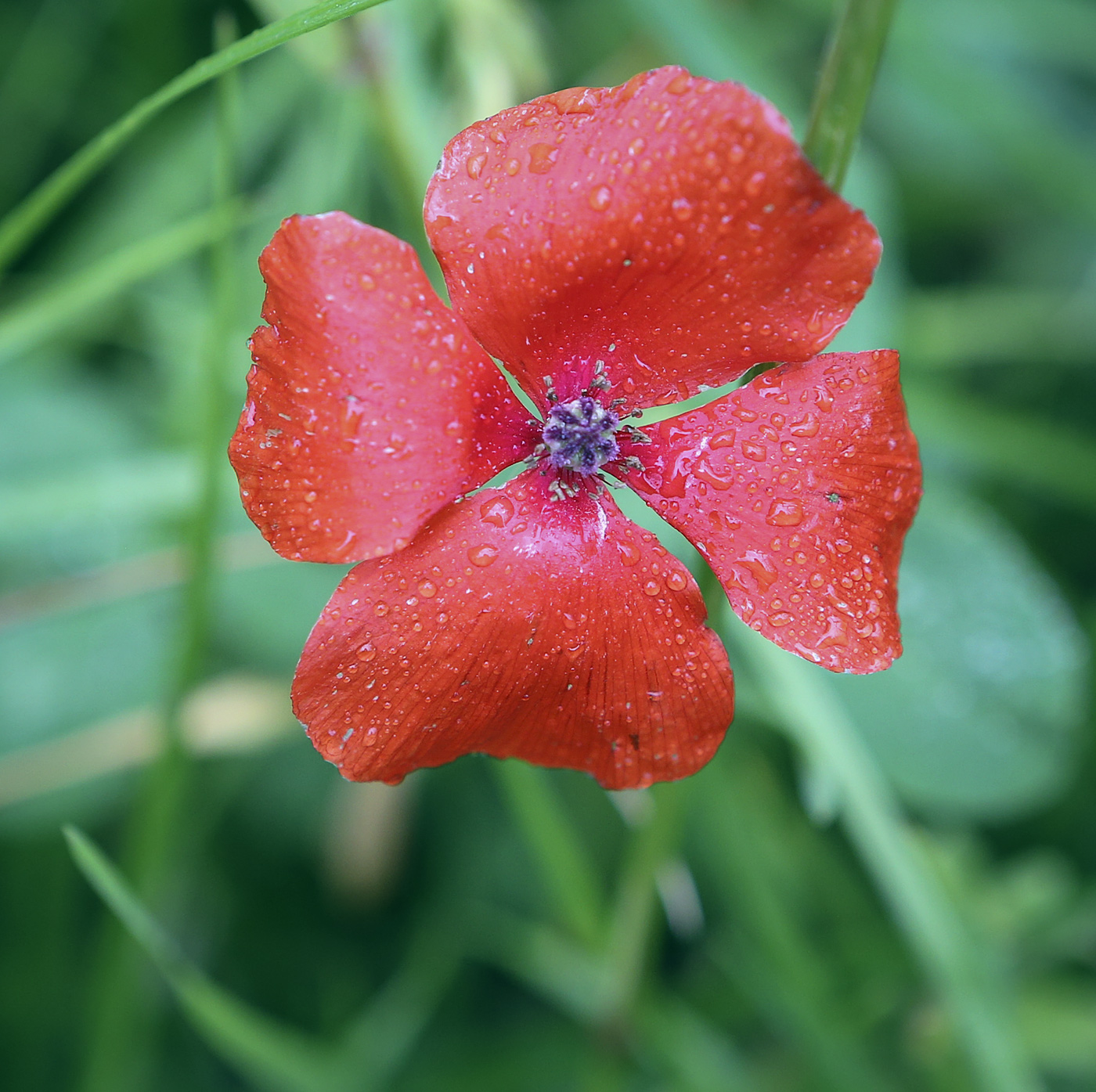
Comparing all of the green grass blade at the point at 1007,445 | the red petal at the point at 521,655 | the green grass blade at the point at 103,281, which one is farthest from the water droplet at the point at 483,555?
the green grass blade at the point at 1007,445

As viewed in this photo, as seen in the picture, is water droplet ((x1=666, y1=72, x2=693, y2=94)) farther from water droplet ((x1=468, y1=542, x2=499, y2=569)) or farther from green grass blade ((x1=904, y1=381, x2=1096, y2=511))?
green grass blade ((x1=904, y1=381, x2=1096, y2=511))

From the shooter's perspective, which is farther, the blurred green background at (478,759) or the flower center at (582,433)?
the blurred green background at (478,759)

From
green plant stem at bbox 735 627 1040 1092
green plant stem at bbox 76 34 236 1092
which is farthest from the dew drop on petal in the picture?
green plant stem at bbox 735 627 1040 1092

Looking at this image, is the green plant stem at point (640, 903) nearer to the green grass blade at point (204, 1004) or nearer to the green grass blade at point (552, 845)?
the green grass blade at point (552, 845)

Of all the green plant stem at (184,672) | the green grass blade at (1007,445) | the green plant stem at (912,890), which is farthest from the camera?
the green grass blade at (1007,445)

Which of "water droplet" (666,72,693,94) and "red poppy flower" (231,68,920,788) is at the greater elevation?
"water droplet" (666,72,693,94)

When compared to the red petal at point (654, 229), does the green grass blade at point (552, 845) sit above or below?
below

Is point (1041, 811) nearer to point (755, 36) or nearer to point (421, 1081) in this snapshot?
point (421, 1081)

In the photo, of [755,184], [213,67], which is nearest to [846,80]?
[755,184]
